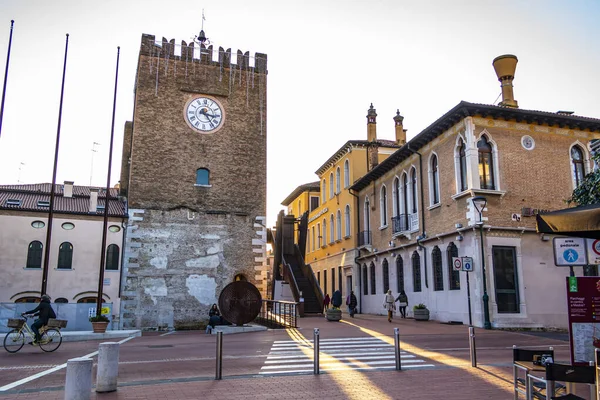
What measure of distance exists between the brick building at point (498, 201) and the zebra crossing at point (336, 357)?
7.35 m

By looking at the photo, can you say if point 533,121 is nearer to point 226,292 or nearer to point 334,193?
point 226,292

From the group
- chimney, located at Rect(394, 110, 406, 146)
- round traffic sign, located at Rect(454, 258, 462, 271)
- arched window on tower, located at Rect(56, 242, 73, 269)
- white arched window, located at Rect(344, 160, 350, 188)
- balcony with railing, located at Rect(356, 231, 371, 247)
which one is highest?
chimney, located at Rect(394, 110, 406, 146)

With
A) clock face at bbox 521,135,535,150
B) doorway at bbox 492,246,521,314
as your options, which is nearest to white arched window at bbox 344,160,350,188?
clock face at bbox 521,135,535,150

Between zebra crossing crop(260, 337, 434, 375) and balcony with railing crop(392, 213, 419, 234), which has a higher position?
balcony with railing crop(392, 213, 419, 234)

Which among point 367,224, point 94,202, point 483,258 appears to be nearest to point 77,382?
point 483,258

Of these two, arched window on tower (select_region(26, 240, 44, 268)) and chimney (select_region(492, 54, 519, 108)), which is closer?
chimney (select_region(492, 54, 519, 108))

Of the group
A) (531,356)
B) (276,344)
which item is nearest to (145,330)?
(276,344)

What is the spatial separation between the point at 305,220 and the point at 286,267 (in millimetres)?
5905

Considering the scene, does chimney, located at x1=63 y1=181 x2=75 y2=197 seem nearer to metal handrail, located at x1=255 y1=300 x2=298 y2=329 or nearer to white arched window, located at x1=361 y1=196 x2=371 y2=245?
metal handrail, located at x1=255 y1=300 x2=298 y2=329

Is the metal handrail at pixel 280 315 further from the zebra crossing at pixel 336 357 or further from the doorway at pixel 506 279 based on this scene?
the doorway at pixel 506 279

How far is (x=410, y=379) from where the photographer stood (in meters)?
9.49

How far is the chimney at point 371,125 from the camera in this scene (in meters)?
39.0

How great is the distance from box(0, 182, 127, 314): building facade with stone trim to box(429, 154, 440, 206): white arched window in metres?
17.3

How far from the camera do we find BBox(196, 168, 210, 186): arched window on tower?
98.2ft
